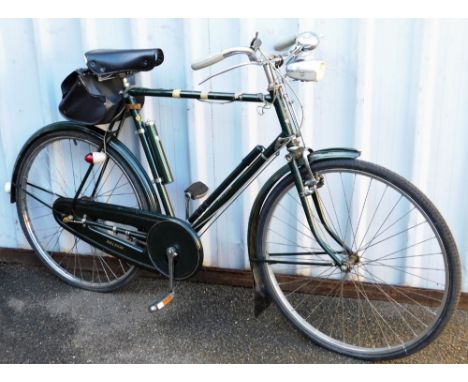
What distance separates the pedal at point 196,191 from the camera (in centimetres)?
286

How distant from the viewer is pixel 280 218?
3.17 metres

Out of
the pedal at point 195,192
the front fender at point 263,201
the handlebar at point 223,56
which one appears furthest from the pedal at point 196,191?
the handlebar at point 223,56

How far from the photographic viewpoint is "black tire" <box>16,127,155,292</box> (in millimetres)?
3291

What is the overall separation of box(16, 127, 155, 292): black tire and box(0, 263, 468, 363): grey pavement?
149mm

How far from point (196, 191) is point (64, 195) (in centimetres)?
111

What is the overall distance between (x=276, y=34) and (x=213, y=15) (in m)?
0.37

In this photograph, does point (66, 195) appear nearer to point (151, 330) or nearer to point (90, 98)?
point (90, 98)

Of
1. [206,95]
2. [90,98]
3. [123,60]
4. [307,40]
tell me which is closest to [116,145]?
[90,98]

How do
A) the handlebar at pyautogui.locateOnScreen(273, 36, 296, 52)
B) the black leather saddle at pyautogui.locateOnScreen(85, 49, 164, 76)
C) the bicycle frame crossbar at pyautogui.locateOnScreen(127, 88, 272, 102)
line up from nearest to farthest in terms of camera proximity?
the handlebar at pyautogui.locateOnScreen(273, 36, 296, 52) → the bicycle frame crossbar at pyautogui.locateOnScreen(127, 88, 272, 102) → the black leather saddle at pyautogui.locateOnScreen(85, 49, 164, 76)

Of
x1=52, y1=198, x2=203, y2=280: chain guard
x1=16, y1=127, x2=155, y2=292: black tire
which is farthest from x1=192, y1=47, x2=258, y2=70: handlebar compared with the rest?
x1=16, y1=127, x2=155, y2=292: black tire

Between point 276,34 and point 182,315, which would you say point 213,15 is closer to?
point 276,34

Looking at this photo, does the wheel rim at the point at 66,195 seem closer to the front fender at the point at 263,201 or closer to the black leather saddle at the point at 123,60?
the black leather saddle at the point at 123,60

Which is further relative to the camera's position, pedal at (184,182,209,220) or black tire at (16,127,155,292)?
black tire at (16,127,155,292)

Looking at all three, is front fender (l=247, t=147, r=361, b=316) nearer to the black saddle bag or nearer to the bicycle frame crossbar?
the bicycle frame crossbar
